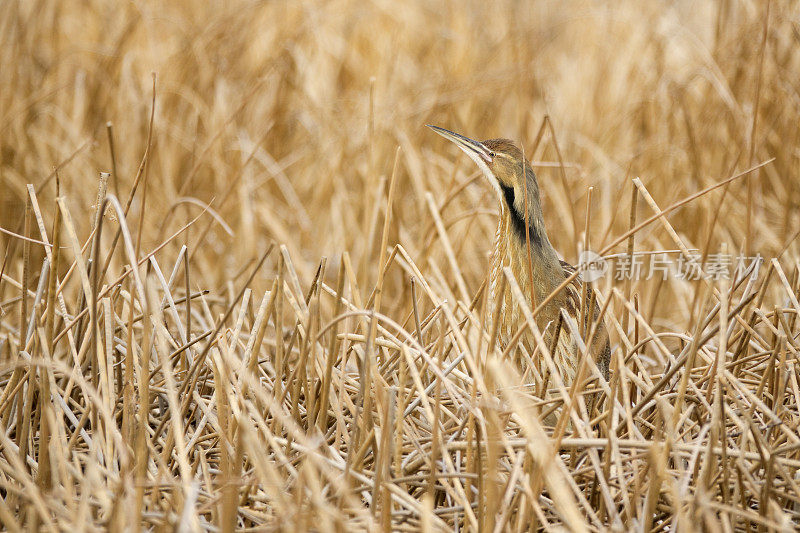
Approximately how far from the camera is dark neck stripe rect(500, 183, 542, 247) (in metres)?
1.45

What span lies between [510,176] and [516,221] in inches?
3.1

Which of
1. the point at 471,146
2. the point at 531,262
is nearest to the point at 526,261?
the point at 531,262

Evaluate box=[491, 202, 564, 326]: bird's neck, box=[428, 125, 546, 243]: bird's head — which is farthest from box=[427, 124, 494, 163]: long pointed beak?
box=[491, 202, 564, 326]: bird's neck

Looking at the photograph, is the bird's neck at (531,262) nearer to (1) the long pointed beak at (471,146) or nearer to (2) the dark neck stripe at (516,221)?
(2) the dark neck stripe at (516,221)

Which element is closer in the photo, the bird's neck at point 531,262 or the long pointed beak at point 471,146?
the bird's neck at point 531,262

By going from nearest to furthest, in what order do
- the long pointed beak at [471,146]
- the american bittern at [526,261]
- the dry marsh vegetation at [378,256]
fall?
1. the dry marsh vegetation at [378,256]
2. the american bittern at [526,261]
3. the long pointed beak at [471,146]

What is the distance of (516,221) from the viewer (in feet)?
4.89

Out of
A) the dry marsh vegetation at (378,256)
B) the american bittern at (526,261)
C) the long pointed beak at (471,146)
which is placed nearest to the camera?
the dry marsh vegetation at (378,256)

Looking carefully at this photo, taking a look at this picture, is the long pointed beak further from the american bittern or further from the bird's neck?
the bird's neck

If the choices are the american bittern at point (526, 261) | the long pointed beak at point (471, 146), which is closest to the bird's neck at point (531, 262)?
the american bittern at point (526, 261)

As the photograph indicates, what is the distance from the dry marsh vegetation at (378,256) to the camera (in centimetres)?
94

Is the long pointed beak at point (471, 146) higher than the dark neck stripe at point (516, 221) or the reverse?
higher

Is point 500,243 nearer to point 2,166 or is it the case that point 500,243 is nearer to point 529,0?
point 2,166

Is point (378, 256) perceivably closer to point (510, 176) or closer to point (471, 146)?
point (471, 146)
